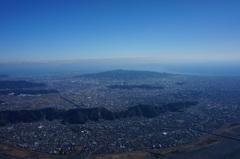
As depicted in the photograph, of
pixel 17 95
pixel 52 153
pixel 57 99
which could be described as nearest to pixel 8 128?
pixel 52 153

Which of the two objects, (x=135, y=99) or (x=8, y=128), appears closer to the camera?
(x=8, y=128)

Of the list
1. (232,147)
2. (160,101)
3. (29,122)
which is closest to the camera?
(232,147)

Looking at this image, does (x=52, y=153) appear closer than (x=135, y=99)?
Yes

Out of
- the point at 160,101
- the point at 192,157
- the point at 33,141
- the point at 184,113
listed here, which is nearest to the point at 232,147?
the point at 192,157

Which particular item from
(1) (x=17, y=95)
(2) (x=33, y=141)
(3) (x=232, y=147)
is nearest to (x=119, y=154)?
(2) (x=33, y=141)

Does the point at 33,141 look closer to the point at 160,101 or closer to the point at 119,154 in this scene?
the point at 119,154

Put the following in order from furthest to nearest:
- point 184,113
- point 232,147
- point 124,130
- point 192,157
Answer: point 184,113 < point 124,130 < point 232,147 < point 192,157

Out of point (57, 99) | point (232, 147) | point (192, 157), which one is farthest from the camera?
point (57, 99)

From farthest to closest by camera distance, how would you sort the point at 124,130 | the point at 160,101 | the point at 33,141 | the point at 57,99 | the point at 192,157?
the point at 57,99 < the point at 160,101 < the point at 124,130 < the point at 33,141 < the point at 192,157

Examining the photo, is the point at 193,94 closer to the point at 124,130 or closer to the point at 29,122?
the point at 124,130
